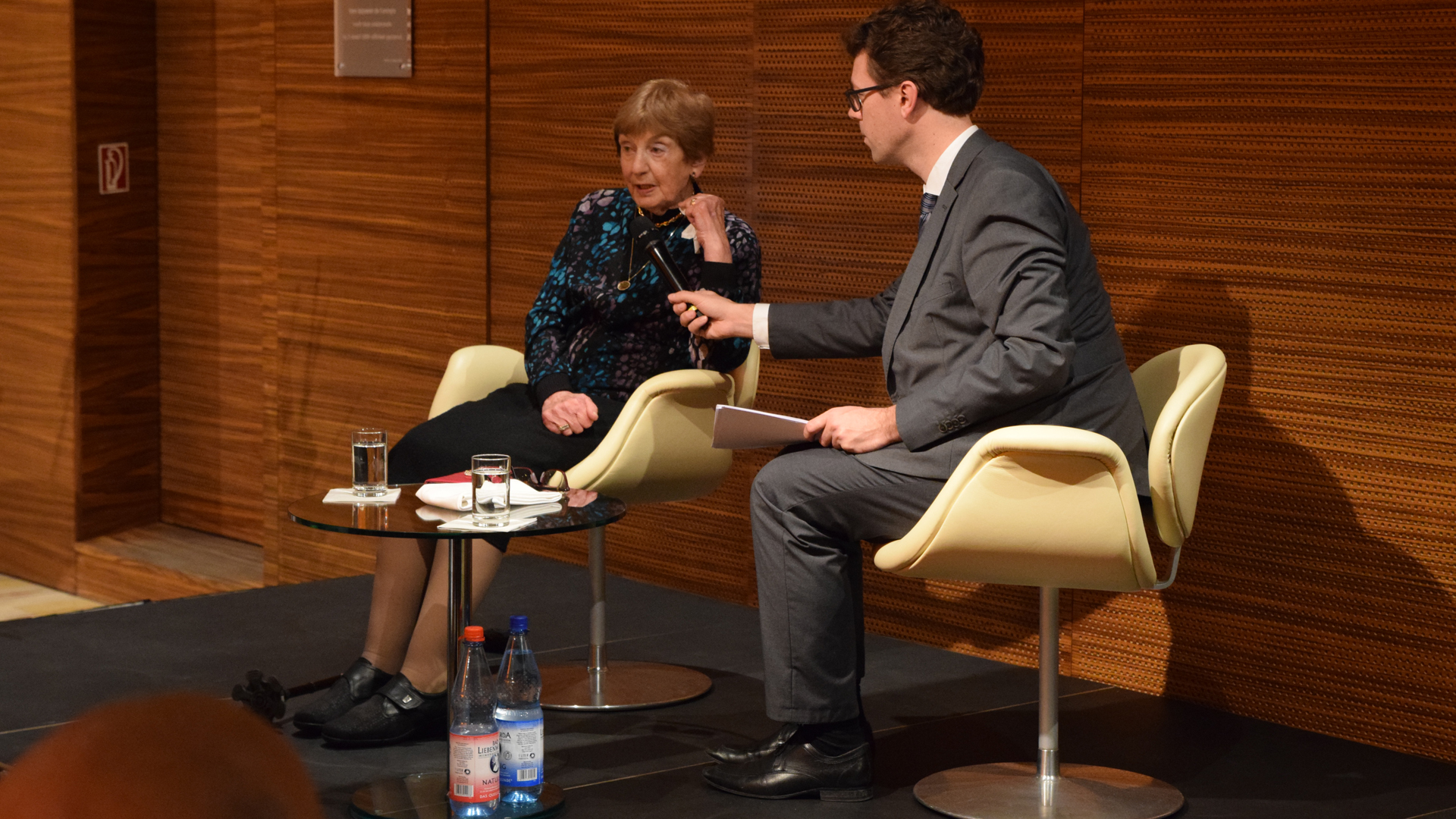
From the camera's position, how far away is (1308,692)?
3.38 meters

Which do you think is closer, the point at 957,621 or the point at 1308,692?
the point at 1308,692

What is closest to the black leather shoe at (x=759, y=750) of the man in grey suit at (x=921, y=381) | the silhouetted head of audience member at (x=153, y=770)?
the man in grey suit at (x=921, y=381)

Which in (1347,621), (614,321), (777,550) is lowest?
(1347,621)

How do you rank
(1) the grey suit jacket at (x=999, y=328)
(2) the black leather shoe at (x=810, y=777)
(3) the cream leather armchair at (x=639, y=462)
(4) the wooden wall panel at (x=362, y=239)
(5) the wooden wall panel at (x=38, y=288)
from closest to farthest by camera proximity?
(1) the grey suit jacket at (x=999, y=328)
(2) the black leather shoe at (x=810, y=777)
(3) the cream leather armchair at (x=639, y=462)
(4) the wooden wall panel at (x=362, y=239)
(5) the wooden wall panel at (x=38, y=288)

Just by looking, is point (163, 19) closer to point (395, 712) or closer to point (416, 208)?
point (416, 208)

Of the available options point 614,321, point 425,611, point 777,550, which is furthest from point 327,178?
point 777,550

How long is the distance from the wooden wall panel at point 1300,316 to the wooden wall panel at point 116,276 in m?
4.12

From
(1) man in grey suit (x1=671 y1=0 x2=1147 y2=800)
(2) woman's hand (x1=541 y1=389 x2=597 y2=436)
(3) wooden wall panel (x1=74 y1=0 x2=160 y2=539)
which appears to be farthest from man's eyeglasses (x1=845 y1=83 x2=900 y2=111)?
(3) wooden wall panel (x1=74 y1=0 x2=160 y2=539)

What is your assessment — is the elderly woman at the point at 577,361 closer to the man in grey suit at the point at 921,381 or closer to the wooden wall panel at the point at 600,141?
the man in grey suit at the point at 921,381

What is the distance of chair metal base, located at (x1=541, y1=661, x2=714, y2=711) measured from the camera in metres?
3.51

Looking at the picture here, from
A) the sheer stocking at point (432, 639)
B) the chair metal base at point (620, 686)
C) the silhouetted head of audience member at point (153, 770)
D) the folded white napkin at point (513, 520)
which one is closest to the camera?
the silhouetted head of audience member at point (153, 770)

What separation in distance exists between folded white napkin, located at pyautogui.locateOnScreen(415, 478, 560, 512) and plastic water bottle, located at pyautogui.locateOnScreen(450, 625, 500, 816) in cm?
21

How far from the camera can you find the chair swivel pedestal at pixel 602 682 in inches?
139

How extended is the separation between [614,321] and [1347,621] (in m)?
1.67
